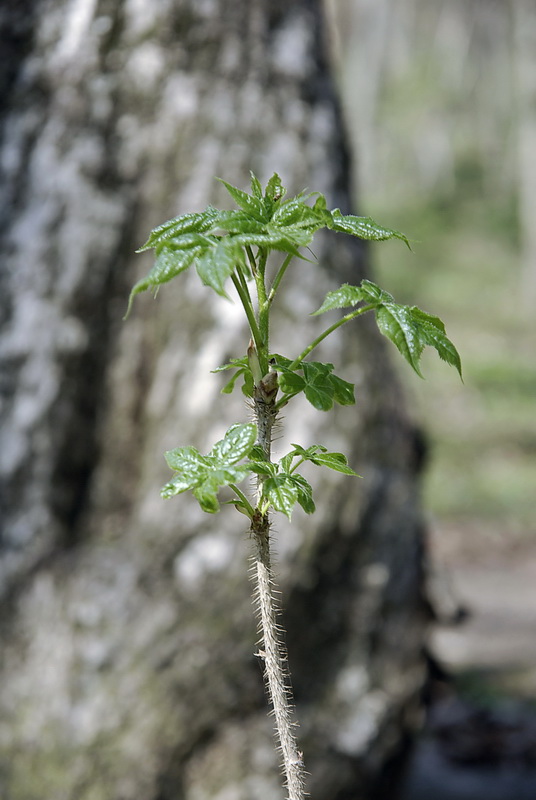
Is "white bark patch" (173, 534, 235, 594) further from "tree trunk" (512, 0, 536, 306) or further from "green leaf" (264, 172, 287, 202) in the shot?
"tree trunk" (512, 0, 536, 306)

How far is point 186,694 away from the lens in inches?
87.0

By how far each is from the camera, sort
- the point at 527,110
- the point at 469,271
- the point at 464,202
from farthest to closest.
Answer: the point at 464,202, the point at 469,271, the point at 527,110

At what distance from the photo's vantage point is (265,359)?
1.74 feet

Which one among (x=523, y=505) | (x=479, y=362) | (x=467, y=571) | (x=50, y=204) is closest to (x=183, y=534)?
(x=50, y=204)

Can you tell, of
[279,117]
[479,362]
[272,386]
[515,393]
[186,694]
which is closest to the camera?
[272,386]

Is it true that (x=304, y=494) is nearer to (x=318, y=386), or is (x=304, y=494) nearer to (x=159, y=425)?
(x=318, y=386)

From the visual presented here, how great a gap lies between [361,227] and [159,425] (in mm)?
1871

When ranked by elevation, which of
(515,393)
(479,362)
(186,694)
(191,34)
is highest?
(479,362)

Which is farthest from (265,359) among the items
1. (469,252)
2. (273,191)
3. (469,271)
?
(469,252)

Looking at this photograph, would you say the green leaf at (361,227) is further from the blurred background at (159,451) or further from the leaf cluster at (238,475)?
the blurred background at (159,451)

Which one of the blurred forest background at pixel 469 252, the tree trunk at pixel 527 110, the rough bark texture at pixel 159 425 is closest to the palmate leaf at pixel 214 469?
the blurred forest background at pixel 469 252

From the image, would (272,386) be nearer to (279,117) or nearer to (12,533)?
(12,533)

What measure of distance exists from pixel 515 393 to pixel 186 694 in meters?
12.2

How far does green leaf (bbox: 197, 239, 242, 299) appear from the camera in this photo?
506 millimetres
